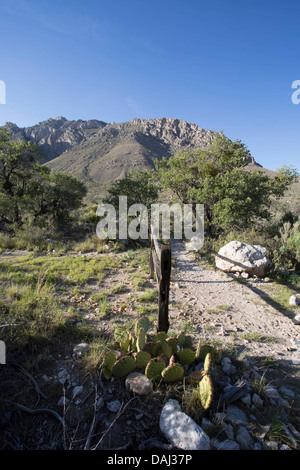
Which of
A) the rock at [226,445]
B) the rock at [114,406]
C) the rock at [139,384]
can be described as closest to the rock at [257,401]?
the rock at [226,445]

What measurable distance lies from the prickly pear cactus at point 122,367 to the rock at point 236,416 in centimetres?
104

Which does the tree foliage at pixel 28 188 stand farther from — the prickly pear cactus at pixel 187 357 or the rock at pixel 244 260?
the prickly pear cactus at pixel 187 357

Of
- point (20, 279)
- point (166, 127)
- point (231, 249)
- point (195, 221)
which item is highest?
point (166, 127)

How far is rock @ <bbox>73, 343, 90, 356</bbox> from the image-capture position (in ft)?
8.39

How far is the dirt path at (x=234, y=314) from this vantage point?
3.25m

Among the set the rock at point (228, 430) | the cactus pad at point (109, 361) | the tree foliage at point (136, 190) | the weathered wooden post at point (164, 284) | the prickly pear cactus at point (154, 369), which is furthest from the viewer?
the tree foliage at point (136, 190)

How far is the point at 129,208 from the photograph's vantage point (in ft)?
38.2

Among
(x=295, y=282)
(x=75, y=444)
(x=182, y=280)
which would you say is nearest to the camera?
(x=75, y=444)

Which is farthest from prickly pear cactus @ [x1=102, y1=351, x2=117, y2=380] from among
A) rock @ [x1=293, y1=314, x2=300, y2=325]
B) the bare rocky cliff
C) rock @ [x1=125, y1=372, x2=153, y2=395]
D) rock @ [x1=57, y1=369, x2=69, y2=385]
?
the bare rocky cliff

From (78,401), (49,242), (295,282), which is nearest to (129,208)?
(49,242)

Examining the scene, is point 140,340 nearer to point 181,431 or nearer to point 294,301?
point 181,431

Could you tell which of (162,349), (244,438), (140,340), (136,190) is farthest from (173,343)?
(136,190)

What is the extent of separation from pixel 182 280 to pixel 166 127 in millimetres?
96022

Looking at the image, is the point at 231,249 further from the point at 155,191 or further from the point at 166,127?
the point at 166,127
